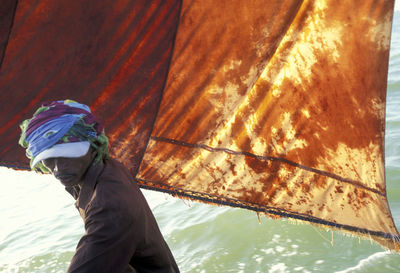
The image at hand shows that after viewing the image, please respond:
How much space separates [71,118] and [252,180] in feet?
4.93

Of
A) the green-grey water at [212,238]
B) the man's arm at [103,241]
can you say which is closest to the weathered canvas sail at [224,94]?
the green-grey water at [212,238]

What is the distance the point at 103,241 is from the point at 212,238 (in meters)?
4.15

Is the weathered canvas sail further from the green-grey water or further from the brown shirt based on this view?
the brown shirt

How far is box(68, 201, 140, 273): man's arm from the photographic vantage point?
1.39 m

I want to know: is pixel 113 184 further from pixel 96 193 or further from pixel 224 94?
pixel 224 94

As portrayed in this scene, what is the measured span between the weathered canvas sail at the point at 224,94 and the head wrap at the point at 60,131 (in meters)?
1.17

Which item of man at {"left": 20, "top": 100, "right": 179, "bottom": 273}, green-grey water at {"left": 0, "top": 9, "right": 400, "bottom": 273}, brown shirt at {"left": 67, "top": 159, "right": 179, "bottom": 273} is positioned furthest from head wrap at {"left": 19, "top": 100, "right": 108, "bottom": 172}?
green-grey water at {"left": 0, "top": 9, "right": 400, "bottom": 273}

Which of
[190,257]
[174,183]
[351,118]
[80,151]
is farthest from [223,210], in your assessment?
[80,151]

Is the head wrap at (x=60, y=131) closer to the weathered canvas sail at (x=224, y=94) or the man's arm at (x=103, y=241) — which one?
the man's arm at (x=103, y=241)

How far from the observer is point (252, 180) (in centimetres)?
283

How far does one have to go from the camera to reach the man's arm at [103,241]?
1393 millimetres

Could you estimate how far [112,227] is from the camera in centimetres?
140

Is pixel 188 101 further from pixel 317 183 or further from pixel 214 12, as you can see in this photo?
pixel 317 183

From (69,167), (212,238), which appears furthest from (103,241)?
(212,238)
